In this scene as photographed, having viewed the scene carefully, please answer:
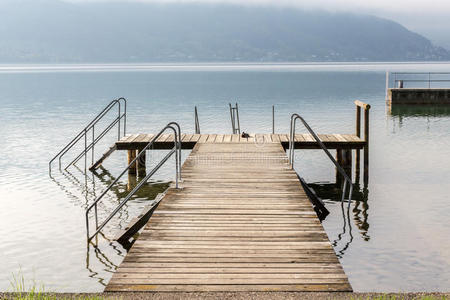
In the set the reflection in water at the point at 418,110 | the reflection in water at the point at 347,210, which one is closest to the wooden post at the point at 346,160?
the reflection in water at the point at 347,210

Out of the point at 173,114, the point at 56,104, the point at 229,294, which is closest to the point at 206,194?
the point at 229,294

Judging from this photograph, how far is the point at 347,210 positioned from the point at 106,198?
293 inches

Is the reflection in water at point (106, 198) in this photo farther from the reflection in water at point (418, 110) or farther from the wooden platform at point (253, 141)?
the reflection in water at point (418, 110)

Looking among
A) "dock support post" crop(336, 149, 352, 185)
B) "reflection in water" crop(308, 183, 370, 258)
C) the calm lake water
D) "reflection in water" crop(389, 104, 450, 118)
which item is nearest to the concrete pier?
"reflection in water" crop(389, 104, 450, 118)

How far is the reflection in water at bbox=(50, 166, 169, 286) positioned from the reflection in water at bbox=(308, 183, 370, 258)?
5045 mm

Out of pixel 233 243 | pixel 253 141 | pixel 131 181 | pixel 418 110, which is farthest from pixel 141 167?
pixel 418 110

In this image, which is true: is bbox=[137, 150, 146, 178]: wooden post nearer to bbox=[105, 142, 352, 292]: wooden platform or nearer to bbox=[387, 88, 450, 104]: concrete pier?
bbox=[105, 142, 352, 292]: wooden platform

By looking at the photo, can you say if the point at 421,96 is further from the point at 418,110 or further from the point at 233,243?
the point at 233,243

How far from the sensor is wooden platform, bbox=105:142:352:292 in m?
6.82

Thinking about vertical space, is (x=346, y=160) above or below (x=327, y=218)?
above

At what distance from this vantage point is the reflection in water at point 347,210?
1317 cm

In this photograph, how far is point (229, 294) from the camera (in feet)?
21.0

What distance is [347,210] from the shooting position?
638 inches

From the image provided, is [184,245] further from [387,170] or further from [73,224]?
[387,170]
